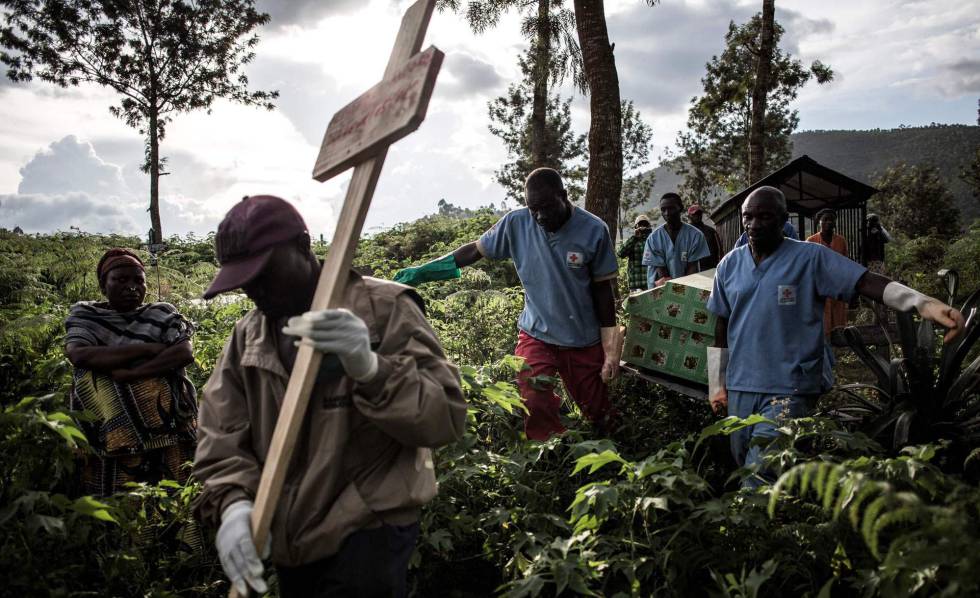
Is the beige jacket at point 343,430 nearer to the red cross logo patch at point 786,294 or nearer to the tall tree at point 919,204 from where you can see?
the red cross logo patch at point 786,294

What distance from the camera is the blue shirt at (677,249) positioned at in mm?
7012

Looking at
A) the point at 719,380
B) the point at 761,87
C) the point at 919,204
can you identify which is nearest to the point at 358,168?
the point at 719,380

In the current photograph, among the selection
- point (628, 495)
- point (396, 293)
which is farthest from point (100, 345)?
point (628, 495)

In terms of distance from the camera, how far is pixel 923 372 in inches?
151

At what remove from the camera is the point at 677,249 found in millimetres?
7043

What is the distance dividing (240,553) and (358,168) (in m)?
1.04

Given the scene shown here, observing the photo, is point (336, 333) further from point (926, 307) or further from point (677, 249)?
point (677, 249)

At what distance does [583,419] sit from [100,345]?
303 cm

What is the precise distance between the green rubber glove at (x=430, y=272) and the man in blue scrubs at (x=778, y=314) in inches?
70.4

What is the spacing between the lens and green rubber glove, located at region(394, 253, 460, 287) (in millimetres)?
4098

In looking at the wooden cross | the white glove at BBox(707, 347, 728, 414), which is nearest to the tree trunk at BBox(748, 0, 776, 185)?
the white glove at BBox(707, 347, 728, 414)

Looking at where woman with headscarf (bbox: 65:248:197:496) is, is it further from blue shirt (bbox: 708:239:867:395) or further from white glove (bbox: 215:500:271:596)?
blue shirt (bbox: 708:239:867:395)

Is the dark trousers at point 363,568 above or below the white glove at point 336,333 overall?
below

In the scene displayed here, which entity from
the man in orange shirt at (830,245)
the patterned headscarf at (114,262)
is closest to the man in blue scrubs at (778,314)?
the patterned headscarf at (114,262)
